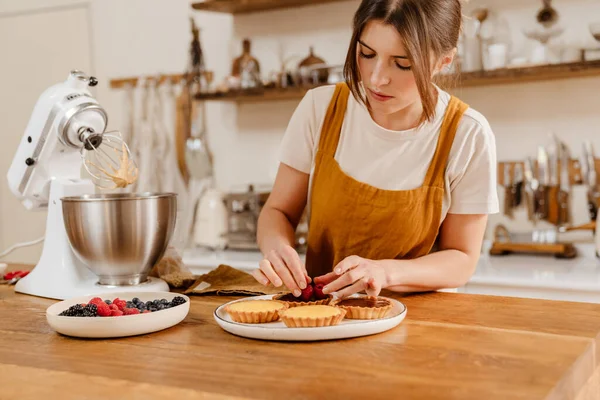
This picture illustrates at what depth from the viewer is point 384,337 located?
42.9 inches

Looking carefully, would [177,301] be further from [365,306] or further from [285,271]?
[365,306]

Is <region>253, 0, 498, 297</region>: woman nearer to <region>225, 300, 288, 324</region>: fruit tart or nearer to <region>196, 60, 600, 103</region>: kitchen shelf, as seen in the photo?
<region>225, 300, 288, 324</region>: fruit tart

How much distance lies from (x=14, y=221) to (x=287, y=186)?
290cm

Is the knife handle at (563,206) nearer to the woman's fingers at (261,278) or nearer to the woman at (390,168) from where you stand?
the woman at (390,168)

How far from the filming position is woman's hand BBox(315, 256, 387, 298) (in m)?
1.23

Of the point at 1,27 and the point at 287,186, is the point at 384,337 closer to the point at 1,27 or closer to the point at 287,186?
the point at 287,186

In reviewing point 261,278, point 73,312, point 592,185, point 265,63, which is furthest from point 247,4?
point 73,312

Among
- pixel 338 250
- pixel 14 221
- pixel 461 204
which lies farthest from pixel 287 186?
pixel 14 221

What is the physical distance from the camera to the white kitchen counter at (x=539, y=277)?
228 cm

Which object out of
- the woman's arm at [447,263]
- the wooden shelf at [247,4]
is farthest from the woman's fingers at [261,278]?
the wooden shelf at [247,4]

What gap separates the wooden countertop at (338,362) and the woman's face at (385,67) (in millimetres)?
457

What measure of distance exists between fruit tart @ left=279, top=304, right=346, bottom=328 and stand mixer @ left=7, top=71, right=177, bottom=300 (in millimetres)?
432

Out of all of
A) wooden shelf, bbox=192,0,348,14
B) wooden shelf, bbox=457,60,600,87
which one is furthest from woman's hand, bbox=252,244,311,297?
wooden shelf, bbox=192,0,348,14

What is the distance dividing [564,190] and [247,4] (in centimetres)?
164
